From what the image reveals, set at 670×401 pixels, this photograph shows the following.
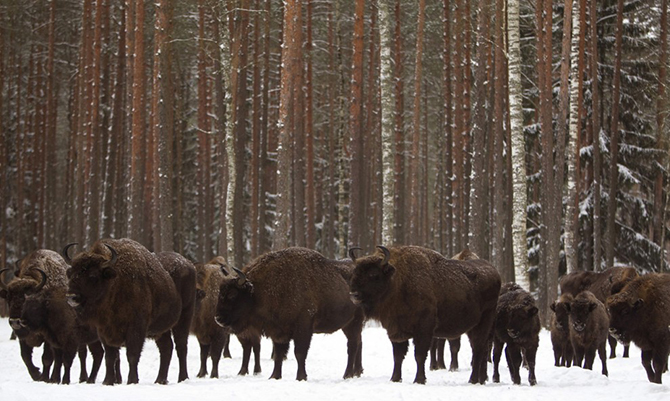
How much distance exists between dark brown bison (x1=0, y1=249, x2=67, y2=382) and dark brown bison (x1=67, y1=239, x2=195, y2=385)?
1.37m

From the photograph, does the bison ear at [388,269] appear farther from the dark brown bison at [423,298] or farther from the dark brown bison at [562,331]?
the dark brown bison at [562,331]

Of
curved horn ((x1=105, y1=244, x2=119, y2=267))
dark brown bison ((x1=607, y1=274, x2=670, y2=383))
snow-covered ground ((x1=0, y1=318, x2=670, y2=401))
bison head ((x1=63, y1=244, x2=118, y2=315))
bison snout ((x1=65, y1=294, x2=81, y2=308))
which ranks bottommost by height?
snow-covered ground ((x1=0, y1=318, x2=670, y2=401))

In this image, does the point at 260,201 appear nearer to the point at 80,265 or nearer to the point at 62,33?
the point at 62,33

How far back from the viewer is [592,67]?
28047 millimetres

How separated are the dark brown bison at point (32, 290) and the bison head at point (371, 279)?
4.39 metres

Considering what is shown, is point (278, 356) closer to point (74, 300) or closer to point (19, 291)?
point (74, 300)

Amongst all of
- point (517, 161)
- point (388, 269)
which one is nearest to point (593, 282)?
point (517, 161)

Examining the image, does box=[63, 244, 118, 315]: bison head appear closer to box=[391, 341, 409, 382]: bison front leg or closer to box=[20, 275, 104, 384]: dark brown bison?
box=[20, 275, 104, 384]: dark brown bison

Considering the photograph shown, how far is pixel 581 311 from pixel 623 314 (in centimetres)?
88

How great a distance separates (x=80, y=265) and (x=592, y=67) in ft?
71.6

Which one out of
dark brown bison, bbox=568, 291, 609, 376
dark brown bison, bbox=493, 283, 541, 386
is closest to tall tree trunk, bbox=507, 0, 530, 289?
dark brown bison, bbox=568, 291, 609, 376

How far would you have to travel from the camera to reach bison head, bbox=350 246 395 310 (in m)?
11.9

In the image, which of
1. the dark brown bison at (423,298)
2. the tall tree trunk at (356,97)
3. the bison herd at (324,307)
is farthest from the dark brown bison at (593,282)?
the tall tree trunk at (356,97)

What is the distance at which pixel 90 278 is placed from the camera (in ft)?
34.8
